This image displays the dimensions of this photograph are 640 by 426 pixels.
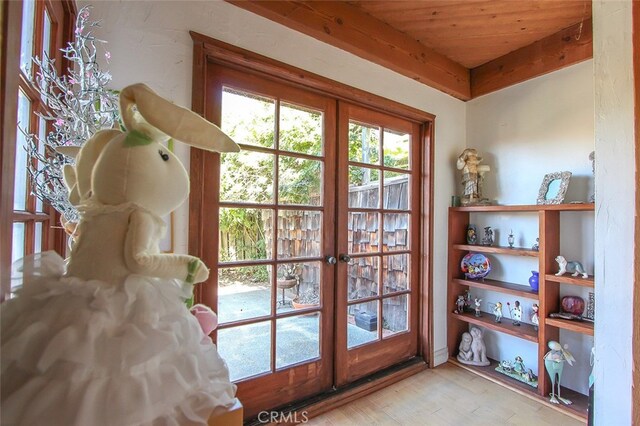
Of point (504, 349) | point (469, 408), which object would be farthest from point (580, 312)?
point (469, 408)

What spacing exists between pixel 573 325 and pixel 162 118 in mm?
2281

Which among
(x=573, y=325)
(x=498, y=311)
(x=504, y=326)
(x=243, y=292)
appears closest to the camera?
(x=243, y=292)

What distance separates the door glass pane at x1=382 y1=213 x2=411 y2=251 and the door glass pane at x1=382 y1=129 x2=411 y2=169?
1.28ft

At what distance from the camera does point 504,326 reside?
1.99 m

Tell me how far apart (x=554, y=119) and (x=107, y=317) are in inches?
104

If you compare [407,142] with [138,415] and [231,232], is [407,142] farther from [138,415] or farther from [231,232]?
[138,415]

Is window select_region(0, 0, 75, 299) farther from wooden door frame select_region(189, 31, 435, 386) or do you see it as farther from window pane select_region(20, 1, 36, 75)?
wooden door frame select_region(189, 31, 435, 386)

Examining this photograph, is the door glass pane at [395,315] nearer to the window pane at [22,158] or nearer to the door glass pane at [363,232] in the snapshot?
the door glass pane at [363,232]

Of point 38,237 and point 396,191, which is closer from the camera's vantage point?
point 38,237

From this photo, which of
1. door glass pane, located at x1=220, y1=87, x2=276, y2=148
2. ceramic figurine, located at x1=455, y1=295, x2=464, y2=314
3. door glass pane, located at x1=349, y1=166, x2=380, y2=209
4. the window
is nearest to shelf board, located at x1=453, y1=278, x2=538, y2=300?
ceramic figurine, located at x1=455, y1=295, x2=464, y2=314

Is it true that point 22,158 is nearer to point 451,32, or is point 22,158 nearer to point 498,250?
point 451,32

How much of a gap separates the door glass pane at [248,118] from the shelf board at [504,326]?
1.96 metres

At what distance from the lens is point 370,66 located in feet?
6.22

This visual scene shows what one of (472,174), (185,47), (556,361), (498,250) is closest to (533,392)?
(556,361)
